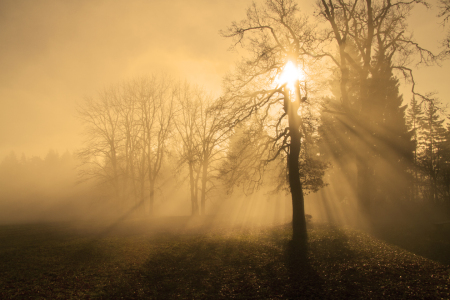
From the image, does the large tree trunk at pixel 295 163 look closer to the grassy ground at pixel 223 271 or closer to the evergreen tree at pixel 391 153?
the grassy ground at pixel 223 271

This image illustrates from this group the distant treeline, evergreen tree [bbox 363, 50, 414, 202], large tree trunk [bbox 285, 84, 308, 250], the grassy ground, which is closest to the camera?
the grassy ground

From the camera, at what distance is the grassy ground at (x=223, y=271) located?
21.5 feet

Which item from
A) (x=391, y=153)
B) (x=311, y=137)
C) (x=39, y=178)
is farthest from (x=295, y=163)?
(x=39, y=178)

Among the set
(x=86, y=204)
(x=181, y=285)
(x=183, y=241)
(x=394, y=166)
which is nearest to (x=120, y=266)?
(x=181, y=285)

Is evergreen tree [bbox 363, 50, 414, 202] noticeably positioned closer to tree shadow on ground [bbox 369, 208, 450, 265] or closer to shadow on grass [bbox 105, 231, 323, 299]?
tree shadow on ground [bbox 369, 208, 450, 265]

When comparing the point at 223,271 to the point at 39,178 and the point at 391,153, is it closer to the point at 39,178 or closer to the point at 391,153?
the point at 391,153

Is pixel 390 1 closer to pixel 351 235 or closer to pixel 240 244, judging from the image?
pixel 351 235

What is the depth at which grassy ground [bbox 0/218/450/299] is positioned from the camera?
6551mm

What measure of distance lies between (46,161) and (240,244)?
86411mm

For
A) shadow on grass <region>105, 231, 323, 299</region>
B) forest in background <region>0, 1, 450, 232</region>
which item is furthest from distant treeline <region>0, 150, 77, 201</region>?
shadow on grass <region>105, 231, 323, 299</region>

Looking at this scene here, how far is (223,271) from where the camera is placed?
8469 millimetres

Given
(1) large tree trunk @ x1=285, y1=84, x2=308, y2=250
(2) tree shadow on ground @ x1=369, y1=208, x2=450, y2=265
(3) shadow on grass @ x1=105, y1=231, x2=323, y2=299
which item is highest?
(1) large tree trunk @ x1=285, y1=84, x2=308, y2=250

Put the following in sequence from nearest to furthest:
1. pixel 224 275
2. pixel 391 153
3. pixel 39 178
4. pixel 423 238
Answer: pixel 224 275, pixel 423 238, pixel 391 153, pixel 39 178

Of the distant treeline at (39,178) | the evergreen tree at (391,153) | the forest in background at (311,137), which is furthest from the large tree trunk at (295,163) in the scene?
the distant treeline at (39,178)
